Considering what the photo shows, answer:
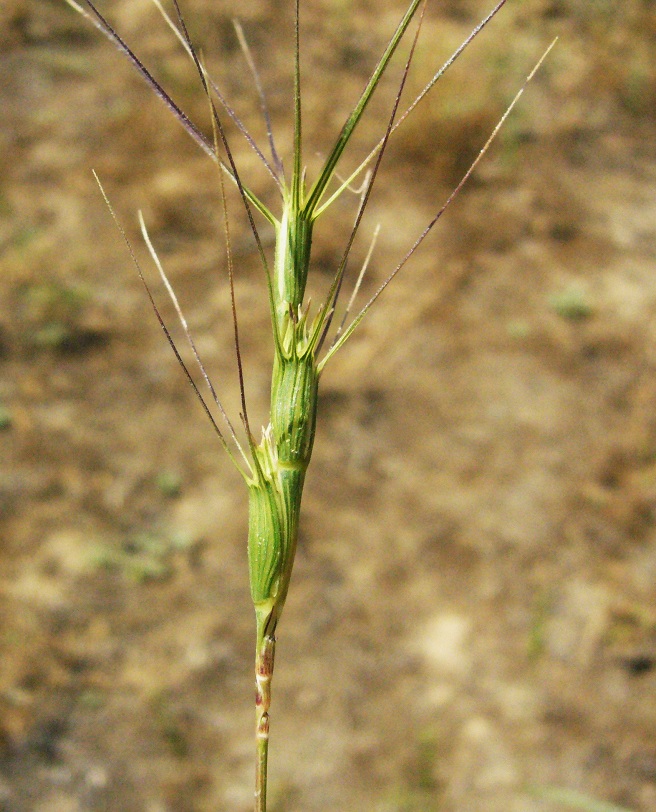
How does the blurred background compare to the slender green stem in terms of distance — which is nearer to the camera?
the slender green stem

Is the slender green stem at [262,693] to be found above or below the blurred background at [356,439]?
below

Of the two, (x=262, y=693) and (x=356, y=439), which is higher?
(x=356, y=439)

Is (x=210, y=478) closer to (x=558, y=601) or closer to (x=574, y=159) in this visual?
(x=558, y=601)

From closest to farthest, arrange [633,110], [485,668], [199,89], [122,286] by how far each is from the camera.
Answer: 1. [485,668]
2. [122,286]
3. [199,89]
4. [633,110]

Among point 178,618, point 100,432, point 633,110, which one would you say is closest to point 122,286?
point 100,432

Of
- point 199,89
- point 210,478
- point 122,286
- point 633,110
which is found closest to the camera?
point 210,478

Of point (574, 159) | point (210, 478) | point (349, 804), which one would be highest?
point (574, 159)

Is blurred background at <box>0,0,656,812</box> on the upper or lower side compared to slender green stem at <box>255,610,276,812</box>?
upper

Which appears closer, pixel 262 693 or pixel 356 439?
pixel 262 693
